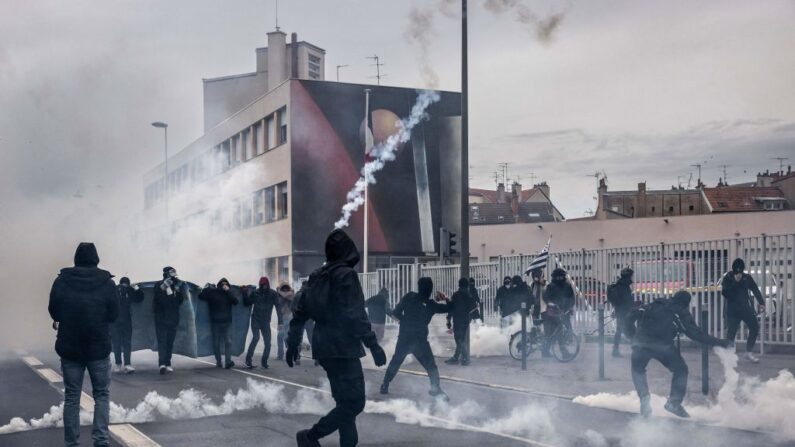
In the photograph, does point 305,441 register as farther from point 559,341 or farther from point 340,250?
point 559,341

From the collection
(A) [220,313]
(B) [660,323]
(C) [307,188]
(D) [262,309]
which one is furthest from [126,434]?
(C) [307,188]

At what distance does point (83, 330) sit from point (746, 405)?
6.76 m

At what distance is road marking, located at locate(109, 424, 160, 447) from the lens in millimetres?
7785

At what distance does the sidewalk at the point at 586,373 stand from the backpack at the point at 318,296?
5.90 meters

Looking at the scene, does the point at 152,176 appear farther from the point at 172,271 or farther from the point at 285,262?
the point at 172,271

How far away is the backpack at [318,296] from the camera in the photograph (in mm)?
6410

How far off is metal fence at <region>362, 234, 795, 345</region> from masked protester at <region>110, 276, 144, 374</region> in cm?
874

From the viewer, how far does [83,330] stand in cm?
719

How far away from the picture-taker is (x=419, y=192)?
42.1 meters

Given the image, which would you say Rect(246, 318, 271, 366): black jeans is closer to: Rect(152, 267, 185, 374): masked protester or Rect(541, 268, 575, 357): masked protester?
Rect(152, 267, 185, 374): masked protester

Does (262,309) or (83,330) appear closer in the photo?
(83,330)

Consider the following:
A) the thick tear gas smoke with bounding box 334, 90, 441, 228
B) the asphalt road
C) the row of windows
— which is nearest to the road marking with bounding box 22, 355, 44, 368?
the asphalt road

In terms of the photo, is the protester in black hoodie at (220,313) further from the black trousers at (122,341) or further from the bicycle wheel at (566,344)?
the bicycle wheel at (566,344)

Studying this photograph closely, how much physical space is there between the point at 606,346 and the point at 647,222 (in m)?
34.2
